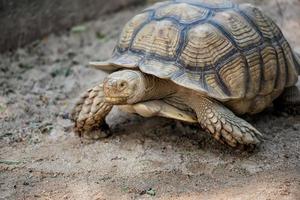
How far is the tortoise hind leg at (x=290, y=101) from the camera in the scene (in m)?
4.25

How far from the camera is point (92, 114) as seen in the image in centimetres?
392

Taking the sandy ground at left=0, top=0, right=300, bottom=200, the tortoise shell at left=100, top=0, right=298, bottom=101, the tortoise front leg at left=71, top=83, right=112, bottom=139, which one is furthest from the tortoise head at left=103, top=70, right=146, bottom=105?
the sandy ground at left=0, top=0, right=300, bottom=200

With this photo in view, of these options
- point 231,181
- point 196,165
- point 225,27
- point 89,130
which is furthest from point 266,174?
point 89,130

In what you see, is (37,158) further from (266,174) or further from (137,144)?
(266,174)

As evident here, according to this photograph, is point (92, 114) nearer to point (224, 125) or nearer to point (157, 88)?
point (157, 88)

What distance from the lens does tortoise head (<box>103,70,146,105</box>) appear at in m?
3.62

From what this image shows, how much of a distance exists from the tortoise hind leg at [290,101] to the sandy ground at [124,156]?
0.08m

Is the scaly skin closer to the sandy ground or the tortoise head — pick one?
the tortoise head

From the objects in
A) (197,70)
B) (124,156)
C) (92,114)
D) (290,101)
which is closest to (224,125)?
(197,70)

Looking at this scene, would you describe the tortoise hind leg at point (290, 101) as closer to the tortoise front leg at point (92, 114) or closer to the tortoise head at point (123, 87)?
the tortoise head at point (123, 87)

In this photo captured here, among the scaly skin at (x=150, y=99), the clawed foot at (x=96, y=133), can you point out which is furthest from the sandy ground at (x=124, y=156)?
the scaly skin at (x=150, y=99)

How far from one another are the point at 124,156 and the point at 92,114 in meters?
0.44

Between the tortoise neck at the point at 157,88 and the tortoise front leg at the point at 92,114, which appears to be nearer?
the tortoise neck at the point at 157,88

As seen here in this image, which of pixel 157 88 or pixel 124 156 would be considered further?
pixel 157 88
